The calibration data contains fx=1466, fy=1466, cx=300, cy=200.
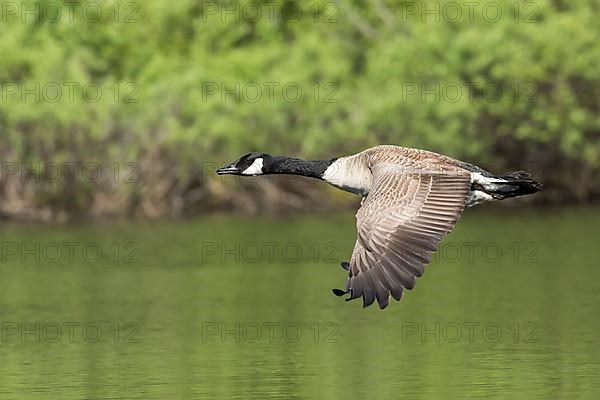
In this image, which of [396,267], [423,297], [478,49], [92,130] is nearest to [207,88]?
[92,130]

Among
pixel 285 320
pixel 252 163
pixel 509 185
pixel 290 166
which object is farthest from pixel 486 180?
pixel 285 320

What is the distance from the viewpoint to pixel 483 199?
1460cm

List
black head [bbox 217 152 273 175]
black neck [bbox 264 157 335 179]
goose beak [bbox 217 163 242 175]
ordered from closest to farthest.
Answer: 1. goose beak [bbox 217 163 242 175]
2. black neck [bbox 264 157 335 179]
3. black head [bbox 217 152 273 175]

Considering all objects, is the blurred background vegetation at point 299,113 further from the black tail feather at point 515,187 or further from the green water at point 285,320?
the black tail feather at point 515,187

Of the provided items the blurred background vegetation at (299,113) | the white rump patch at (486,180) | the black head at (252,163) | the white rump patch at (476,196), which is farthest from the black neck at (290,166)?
the blurred background vegetation at (299,113)

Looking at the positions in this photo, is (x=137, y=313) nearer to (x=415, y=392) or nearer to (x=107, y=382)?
(x=107, y=382)

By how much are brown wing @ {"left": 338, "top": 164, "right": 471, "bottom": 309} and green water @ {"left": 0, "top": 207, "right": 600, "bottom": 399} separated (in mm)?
2057

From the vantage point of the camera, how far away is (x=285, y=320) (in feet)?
66.2

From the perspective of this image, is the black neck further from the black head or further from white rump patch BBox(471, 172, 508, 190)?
white rump patch BBox(471, 172, 508, 190)

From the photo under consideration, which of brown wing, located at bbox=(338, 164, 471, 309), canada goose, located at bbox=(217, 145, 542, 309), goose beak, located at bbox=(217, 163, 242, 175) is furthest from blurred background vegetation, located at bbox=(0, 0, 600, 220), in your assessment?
brown wing, located at bbox=(338, 164, 471, 309)

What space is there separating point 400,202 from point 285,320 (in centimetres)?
716

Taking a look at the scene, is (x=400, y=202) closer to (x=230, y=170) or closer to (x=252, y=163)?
(x=230, y=170)

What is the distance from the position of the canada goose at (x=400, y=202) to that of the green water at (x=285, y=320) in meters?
2.03

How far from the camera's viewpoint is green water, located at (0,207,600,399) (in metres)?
15.2
